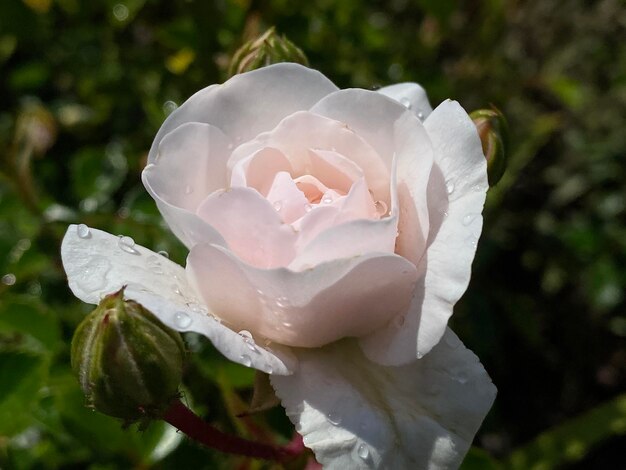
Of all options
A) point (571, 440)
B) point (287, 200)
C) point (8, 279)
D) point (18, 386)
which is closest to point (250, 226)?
point (287, 200)

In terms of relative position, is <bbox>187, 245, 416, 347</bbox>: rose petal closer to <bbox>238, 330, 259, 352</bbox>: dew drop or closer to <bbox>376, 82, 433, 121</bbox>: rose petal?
<bbox>238, 330, 259, 352</bbox>: dew drop

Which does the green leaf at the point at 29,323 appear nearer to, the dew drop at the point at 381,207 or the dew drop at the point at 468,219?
the dew drop at the point at 381,207

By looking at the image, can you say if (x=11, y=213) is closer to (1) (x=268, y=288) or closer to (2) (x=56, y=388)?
(2) (x=56, y=388)

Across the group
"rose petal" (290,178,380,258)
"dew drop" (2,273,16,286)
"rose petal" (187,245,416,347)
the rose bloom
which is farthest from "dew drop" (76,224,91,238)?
"dew drop" (2,273,16,286)

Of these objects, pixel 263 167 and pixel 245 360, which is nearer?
pixel 245 360

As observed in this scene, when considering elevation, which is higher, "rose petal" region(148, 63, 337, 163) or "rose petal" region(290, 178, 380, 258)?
"rose petal" region(148, 63, 337, 163)

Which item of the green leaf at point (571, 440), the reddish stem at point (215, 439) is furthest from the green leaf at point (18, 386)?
the green leaf at point (571, 440)

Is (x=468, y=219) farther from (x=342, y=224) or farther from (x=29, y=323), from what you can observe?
(x=29, y=323)

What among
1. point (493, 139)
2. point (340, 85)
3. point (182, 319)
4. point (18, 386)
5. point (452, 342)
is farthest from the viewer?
point (340, 85)
